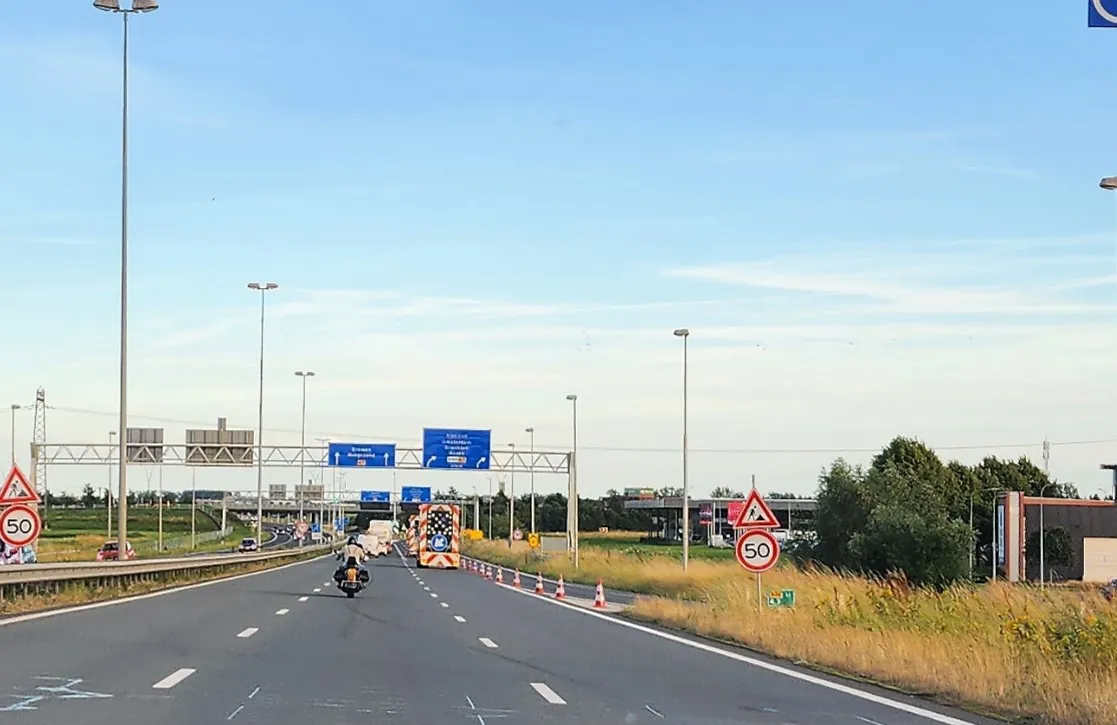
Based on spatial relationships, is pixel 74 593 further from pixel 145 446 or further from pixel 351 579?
pixel 145 446

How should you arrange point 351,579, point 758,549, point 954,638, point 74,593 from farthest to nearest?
point 351,579 < point 74,593 < point 758,549 < point 954,638

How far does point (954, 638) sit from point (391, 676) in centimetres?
932

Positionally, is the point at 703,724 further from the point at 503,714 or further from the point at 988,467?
the point at 988,467

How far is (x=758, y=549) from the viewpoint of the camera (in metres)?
28.1

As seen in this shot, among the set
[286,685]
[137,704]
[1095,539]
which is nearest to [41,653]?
[286,685]

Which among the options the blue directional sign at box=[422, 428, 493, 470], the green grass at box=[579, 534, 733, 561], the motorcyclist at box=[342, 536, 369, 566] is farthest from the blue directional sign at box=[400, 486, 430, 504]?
the motorcyclist at box=[342, 536, 369, 566]

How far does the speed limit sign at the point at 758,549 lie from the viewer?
2798 centimetres

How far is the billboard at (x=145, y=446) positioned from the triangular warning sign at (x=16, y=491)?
56969mm

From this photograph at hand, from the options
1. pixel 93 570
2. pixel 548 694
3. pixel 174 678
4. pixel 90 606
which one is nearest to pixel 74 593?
pixel 93 570

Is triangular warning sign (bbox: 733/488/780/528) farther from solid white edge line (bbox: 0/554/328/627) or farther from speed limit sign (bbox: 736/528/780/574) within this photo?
Result: solid white edge line (bbox: 0/554/328/627)

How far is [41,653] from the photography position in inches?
784

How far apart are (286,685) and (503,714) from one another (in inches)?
132

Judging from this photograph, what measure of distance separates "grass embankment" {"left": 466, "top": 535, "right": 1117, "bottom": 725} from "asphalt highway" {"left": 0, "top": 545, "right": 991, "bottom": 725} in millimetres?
881

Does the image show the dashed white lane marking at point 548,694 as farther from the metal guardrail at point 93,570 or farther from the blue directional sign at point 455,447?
the blue directional sign at point 455,447
